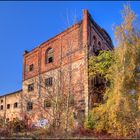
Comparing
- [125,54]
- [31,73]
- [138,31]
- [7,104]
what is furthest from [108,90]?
[7,104]

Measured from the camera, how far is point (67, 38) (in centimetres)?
3164

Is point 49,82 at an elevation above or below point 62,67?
below

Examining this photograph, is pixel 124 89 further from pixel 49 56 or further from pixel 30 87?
pixel 30 87

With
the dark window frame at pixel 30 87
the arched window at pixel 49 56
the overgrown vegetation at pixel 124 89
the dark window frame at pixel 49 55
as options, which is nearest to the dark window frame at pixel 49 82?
the dark window frame at pixel 49 55

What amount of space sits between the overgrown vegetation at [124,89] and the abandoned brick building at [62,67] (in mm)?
4499

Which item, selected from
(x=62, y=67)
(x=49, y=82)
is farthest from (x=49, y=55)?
(x=62, y=67)

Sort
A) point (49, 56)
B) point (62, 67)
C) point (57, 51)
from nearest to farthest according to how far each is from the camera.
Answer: point (62, 67)
point (57, 51)
point (49, 56)

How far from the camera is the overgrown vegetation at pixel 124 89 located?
61.2ft

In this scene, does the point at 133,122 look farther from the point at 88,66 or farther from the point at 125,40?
Result: the point at 88,66

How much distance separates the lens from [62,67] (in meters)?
27.3

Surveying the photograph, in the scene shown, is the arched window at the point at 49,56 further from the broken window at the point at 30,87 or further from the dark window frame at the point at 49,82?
the broken window at the point at 30,87

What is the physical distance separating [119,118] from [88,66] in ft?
29.3

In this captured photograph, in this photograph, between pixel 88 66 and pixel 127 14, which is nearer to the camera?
pixel 127 14

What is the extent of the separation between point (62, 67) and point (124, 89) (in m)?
9.75
